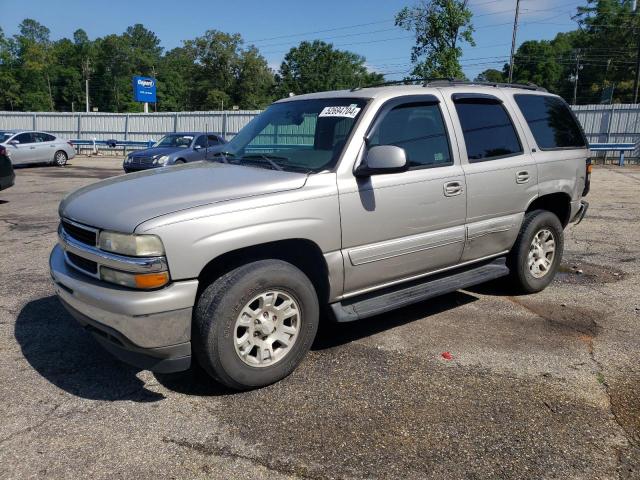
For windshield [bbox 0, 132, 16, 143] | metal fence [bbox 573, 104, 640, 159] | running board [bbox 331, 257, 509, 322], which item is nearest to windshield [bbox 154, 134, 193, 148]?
windshield [bbox 0, 132, 16, 143]

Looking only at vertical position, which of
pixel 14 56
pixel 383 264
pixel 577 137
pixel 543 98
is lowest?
pixel 383 264

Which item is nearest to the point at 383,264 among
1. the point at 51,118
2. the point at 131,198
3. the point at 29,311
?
the point at 131,198

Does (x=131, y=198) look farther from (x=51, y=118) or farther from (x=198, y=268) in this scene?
(x=51, y=118)

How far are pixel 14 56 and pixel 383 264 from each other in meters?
119

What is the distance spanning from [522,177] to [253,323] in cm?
293

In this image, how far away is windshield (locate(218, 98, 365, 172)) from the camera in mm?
3789

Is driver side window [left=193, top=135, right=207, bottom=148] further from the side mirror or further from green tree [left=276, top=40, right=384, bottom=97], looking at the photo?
green tree [left=276, top=40, right=384, bottom=97]

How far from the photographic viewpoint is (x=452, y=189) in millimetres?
4188

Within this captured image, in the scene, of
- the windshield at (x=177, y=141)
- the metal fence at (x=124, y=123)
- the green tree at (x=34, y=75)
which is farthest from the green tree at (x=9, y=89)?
the windshield at (x=177, y=141)

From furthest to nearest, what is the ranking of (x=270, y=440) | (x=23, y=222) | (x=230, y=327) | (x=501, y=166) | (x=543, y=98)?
(x=23, y=222) → (x=543, y=98) → (x=501, y=166) → (x=230, y=327) → (x=270, y=440)

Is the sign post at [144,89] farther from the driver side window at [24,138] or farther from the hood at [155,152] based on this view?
the hood at [155,152]

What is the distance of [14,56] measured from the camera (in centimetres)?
10069

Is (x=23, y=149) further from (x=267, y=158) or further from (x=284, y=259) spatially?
(x=284, y=259)

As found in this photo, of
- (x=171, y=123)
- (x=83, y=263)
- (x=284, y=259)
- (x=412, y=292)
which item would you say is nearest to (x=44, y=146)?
(x=171, y=123)
